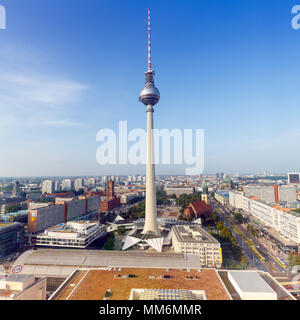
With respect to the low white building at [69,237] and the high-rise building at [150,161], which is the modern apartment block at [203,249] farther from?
the low white building at [69,237]

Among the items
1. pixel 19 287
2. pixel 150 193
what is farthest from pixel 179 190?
pixel 19 287

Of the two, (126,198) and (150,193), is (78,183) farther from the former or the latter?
(150,193)

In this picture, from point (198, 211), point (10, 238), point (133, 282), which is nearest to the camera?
point (133, 282)

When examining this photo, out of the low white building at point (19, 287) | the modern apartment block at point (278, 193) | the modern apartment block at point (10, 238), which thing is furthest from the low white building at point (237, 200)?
the low white building at point (19, 287)

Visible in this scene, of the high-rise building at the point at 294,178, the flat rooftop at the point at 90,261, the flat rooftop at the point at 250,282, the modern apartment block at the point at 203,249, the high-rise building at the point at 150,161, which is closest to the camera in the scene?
the flat rooftop at the point at 250,282

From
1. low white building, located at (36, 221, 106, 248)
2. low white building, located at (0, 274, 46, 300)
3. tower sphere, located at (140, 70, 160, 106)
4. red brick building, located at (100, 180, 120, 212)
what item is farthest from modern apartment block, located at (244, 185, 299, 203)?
low white building, located at (0, 274, 46, 300)

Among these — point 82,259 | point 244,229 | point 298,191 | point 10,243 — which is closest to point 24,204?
point 10,243
